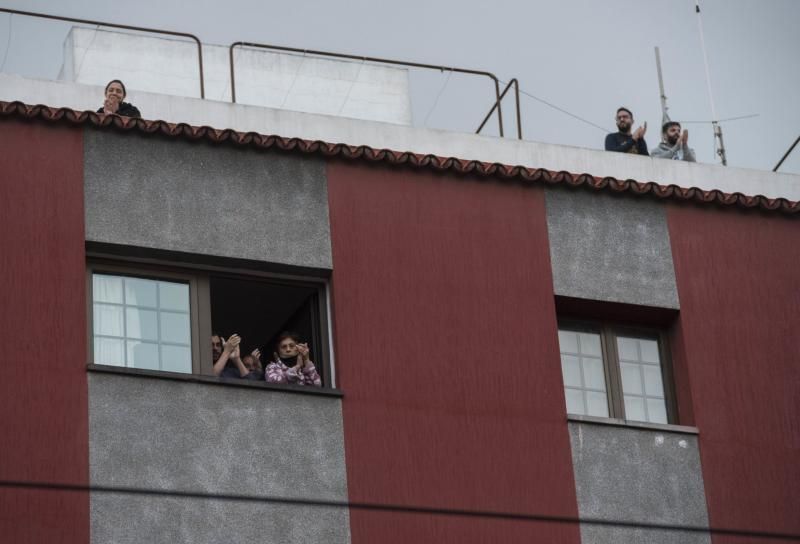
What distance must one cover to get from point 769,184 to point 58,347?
10110 mm

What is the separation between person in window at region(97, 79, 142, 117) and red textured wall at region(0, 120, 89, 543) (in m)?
1.31

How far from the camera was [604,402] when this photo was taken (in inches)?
998

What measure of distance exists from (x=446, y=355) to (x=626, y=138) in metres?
5.60

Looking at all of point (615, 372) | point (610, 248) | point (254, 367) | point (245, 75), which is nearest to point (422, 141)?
point (610, 248)

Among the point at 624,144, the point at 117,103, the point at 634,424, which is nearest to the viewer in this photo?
the point at 634,424

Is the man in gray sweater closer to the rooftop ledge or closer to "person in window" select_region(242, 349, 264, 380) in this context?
the rooftop ledge

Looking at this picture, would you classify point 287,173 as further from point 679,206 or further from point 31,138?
point 679,206

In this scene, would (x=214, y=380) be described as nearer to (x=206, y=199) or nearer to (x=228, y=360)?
(x=228, y=360)

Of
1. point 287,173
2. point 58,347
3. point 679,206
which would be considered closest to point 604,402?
point 679,206

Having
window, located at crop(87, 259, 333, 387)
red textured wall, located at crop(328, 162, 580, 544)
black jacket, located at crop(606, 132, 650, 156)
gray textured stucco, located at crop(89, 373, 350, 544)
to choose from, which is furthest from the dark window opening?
black jacket, located at crop(606, 132, 650, 156)

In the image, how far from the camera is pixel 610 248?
25.9m

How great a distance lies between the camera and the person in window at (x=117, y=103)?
25.2 metres

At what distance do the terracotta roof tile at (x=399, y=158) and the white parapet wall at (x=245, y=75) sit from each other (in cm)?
533

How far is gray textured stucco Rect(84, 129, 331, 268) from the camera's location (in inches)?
937
